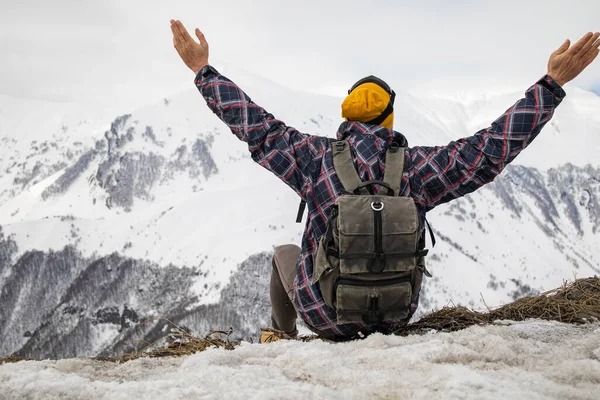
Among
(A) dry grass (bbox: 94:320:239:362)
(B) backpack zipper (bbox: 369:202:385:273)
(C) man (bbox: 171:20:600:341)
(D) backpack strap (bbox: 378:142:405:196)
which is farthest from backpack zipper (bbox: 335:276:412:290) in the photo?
(A) dry grass (bbox: 94:320:239:362)

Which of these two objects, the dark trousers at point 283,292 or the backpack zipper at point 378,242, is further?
the dark trousers at point 283,292

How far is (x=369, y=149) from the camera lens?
11.7ft

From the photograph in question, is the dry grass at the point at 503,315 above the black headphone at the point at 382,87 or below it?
below

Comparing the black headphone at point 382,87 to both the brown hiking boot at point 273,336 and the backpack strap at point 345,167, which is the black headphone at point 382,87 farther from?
the brown hiking boot at point 273,336

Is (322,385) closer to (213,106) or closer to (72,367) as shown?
(72,367)

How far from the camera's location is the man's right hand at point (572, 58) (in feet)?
11.7

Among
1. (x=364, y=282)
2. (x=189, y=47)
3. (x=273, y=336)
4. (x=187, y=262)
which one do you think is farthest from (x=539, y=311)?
(x=187, y=262)

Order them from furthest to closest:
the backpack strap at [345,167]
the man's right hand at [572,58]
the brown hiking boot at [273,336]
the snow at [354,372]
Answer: the brown hiking boot at [273,336] < the man's right hand at [572,58] < the backpack strap at [345,167] < the snow at [354,372]

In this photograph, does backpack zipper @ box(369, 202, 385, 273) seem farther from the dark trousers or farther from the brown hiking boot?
the brown hiking boot

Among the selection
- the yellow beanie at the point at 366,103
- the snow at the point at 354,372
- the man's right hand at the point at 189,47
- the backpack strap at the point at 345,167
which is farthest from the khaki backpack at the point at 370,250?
the man's right hand at the point at 189,47

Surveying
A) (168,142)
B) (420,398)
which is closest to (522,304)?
(420,398)

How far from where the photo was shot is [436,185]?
3.67 metres

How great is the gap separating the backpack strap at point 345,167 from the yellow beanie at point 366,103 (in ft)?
1.16

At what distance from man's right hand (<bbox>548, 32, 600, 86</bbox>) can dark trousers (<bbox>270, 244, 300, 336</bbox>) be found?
3.01 metres
